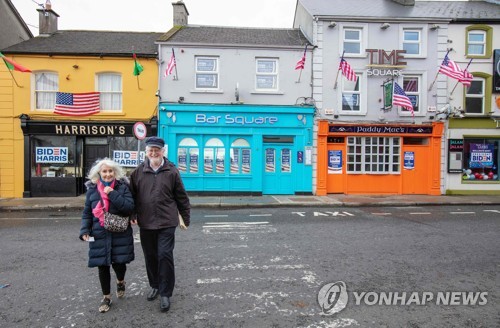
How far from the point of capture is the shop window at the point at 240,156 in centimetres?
1541

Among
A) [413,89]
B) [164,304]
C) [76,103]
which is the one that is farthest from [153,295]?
[413,89]

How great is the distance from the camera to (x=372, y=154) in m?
15.9

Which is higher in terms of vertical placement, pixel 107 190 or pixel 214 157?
pixel 214 157

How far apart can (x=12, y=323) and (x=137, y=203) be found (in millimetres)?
1723

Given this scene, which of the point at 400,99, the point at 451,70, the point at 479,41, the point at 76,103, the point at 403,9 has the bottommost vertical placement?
the point at 76,103

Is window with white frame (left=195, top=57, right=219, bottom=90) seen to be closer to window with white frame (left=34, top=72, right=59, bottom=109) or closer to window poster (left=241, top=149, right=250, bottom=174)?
window poster (left=241, top=149, right=250, bottom=174)

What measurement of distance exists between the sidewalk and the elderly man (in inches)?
333

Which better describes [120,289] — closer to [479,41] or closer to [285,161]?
[285,161]

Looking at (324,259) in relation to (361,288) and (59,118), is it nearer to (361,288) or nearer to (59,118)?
(361,288)

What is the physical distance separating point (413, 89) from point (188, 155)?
11.0m

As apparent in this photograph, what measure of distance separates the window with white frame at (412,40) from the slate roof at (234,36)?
4.70 meters

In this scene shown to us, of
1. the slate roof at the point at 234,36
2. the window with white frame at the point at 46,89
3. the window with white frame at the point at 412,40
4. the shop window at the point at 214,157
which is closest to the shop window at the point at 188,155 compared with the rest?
the shop window at the point at 214,157

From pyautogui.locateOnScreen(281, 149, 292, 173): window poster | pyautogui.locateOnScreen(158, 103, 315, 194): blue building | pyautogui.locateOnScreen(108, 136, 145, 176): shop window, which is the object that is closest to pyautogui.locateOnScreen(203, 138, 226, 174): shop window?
pyautogui.locateOnScreen(158, 103, 315, 194): blue building

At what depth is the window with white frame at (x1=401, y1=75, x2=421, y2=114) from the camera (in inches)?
622
